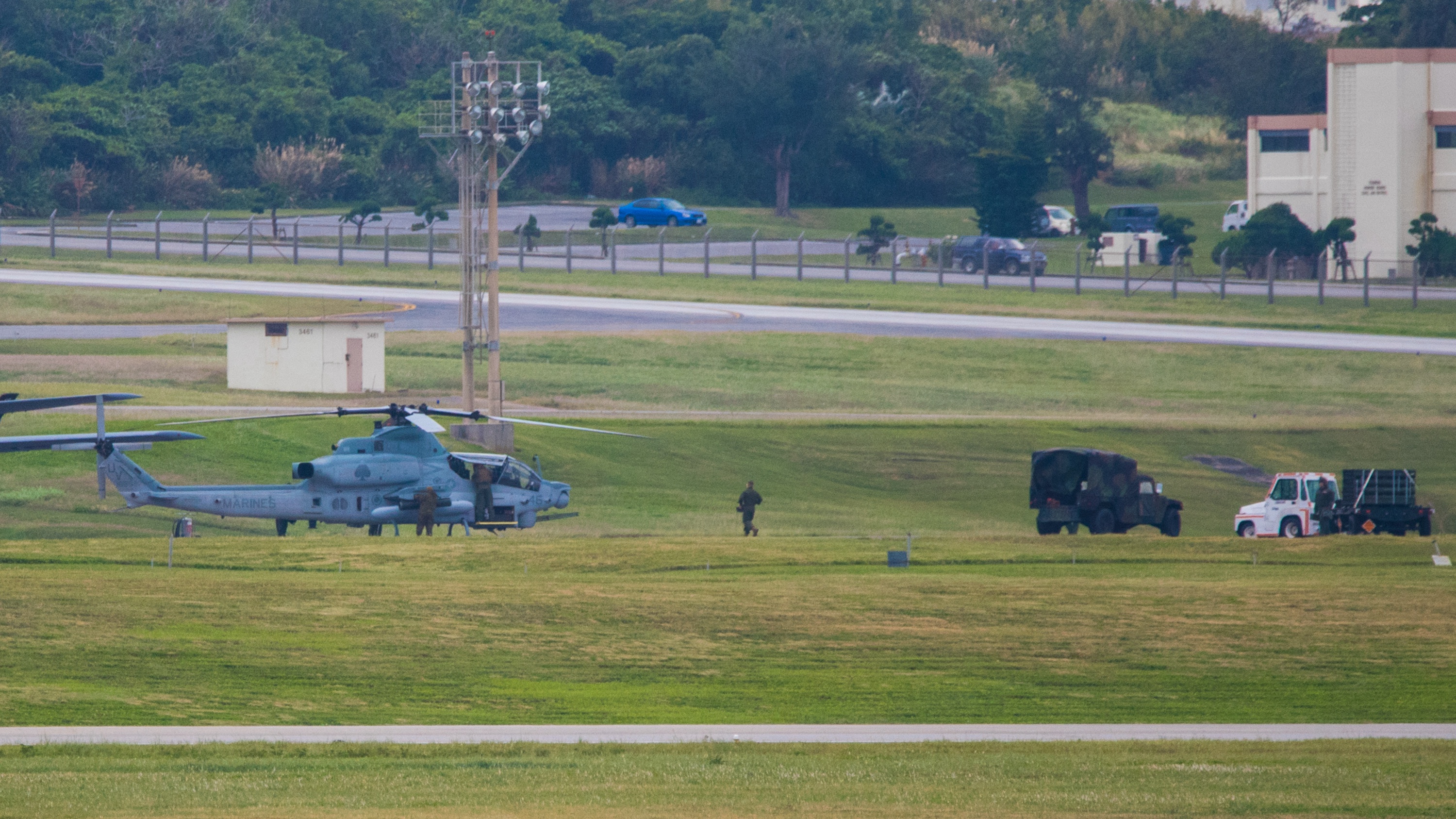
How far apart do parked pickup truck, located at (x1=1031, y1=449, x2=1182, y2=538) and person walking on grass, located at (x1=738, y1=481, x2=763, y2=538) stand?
20.3ft

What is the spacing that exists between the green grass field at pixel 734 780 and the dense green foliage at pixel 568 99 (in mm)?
83417

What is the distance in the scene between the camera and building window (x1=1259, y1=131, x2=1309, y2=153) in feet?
307

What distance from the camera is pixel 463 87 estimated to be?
43.0m

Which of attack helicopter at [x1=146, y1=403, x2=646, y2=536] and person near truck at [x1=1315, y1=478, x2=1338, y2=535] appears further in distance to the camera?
person near truck at [x1=1315, y1=478, x2=1338, y2=535]

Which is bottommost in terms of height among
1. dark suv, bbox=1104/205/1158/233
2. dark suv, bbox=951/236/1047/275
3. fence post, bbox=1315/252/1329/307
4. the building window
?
fence post, bbox=1315/252/1329/307

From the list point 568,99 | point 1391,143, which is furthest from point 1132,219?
point 568,99

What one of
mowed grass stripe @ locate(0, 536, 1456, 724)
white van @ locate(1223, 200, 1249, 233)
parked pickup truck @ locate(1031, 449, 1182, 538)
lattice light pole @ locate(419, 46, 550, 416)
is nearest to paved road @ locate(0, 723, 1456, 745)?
mowed grass stripe @ locate(0, 536, 1456, 724)

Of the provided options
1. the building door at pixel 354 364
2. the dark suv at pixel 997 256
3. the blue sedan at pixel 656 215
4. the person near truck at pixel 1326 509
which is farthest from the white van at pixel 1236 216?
the person near truck at pixel 1326 509

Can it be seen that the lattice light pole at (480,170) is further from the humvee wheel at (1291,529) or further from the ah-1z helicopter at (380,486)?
the humvee wheel at (1291,529)

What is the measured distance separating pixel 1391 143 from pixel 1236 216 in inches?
530

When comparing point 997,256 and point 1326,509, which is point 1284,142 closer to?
point 997,256

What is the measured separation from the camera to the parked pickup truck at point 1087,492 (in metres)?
37.3

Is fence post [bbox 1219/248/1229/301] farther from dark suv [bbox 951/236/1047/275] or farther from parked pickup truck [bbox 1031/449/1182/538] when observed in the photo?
parked pickup truck [bbox 1031/449/1182/538]

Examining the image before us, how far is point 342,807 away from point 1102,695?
35.8 ft
